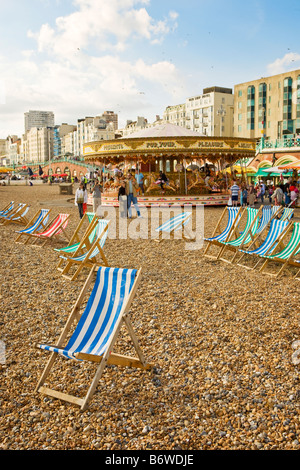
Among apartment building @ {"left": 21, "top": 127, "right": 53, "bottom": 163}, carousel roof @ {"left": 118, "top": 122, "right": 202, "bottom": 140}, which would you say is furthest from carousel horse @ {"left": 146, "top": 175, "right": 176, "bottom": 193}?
apartment building @ {"left": 21, "top": 127, "right": 53, "bottom": 163}

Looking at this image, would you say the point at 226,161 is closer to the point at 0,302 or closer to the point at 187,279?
the point at 187,279

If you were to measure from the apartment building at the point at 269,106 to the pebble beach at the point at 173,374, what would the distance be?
206 ft

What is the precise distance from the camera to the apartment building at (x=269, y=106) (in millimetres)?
65812

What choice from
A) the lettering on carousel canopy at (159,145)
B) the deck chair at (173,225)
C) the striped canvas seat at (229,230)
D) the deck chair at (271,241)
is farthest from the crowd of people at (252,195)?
the deck chair at (271,241)

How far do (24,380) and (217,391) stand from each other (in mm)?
1756

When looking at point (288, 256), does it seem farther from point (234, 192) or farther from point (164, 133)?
point (164, 133)

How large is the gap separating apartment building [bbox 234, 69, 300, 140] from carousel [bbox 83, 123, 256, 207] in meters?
47.3

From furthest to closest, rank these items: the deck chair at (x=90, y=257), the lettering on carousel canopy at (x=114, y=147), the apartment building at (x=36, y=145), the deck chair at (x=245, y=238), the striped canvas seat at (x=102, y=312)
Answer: the apartment building at (x=36, y=145), the lettering on carousel canopy at (x=114, y=147), the deck chair at (x=245, y=238), the deck chair at (x=90, y=257), the striped canvas seat at (x=102, y=312)

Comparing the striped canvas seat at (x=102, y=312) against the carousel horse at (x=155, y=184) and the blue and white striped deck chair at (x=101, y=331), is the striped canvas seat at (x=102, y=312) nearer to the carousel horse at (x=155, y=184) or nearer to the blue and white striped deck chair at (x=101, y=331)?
the blue and white striped deck chair at (x=101, y=331)

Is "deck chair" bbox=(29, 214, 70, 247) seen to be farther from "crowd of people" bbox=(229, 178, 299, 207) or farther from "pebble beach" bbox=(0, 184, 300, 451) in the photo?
"crowd of people" bbox=(229, 178, 299, 207)

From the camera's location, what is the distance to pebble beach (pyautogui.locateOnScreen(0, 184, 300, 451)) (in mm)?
3057

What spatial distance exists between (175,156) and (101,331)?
17.9 meters

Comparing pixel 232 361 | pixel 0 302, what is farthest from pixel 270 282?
pixel 0 302

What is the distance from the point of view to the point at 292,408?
334 centimetres
